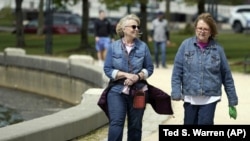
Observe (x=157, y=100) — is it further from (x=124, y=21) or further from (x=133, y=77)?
(x=124, y=21)

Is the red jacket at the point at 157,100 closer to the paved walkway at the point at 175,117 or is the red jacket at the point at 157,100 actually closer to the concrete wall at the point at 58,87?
the concrete wall at the point at 58,87

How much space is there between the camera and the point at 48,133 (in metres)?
9.28

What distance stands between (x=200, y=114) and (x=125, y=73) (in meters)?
0.91

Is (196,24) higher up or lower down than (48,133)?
higher up

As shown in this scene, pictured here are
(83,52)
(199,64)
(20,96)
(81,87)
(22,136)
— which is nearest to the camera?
(199,64)

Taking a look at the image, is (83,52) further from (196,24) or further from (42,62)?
(196,24)

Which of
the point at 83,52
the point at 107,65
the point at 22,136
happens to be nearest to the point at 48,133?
the point at 22,136

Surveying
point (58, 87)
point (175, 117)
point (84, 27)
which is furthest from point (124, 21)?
point (84, 27)

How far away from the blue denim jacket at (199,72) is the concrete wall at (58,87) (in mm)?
1903

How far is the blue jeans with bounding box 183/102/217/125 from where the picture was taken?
8.06m

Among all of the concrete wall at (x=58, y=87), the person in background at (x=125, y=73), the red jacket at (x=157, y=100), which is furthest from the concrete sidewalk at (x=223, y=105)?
the person in background at (x=125, y=73)

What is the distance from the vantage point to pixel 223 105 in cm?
1441

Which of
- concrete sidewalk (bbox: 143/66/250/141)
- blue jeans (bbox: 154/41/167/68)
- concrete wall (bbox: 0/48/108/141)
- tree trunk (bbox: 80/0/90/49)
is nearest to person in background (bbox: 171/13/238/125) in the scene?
concrete wall (bbox: 0/48/108/141)

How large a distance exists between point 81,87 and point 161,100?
474 inches
